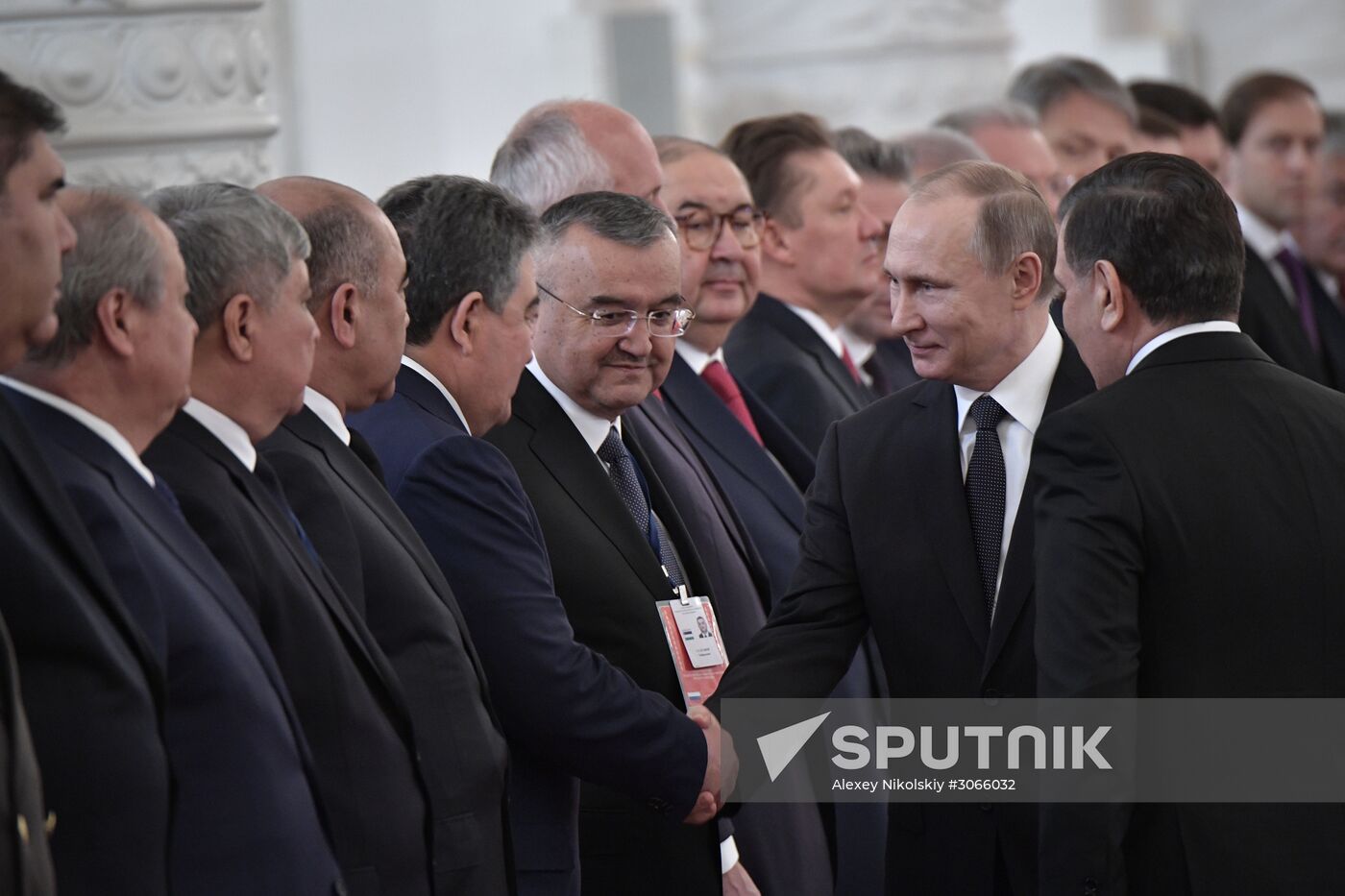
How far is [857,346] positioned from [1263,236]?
2.42m

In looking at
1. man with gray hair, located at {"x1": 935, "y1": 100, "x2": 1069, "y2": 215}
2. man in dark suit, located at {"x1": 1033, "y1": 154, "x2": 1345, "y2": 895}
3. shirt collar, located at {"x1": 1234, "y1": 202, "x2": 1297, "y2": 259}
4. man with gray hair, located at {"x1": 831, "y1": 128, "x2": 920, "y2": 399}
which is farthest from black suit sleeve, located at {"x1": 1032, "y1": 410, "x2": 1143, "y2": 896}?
shirt collar, located at {"x1": 1234, "y1": 202, "x2": 1297, "y2": 259}

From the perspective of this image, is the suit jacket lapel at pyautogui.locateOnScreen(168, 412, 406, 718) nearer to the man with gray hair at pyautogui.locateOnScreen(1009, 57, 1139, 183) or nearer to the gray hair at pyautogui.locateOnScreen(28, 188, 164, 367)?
the gray hair at pyautogui.locateOnScreen(28, 188, 164, 367)

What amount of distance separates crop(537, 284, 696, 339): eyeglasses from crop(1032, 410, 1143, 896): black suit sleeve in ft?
3.30

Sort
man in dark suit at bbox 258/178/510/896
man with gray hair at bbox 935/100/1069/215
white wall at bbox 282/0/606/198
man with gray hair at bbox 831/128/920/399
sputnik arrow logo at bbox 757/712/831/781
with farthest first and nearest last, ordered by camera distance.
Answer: white wall at bbox 282/0/606/198 → man with gray hair at bbox 935/100/1069/215 → man with gray hair at bbox 831/128/920/399 → sputnik arrow logo at bbox 757/712/831/781 → man in dark suit at bbox 258/178/510/896

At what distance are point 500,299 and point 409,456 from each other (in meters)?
0.31

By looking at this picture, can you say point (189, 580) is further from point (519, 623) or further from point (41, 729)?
point (519, 623)

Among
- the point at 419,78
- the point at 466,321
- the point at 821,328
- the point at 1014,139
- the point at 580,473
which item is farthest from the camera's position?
the point at 419,78

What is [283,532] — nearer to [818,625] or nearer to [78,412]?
[78,412]

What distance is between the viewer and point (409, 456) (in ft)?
10.4

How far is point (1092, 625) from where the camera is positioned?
2721 millimetres

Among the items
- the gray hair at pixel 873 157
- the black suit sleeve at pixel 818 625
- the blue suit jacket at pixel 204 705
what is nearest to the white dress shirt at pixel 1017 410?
the black suit sleeve at pixel 818 625

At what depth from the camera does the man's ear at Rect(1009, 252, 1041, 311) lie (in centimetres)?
338

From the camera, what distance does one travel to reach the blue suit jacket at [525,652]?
10.2 ft

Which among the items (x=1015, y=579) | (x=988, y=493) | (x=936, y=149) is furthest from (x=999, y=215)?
(x=936, y=149)
